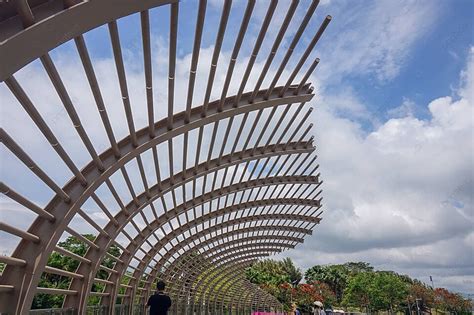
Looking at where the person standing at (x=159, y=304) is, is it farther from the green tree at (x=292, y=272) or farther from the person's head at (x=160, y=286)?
the green tree at (x=292, y=272)

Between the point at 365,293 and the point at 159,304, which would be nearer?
the point at 159,304

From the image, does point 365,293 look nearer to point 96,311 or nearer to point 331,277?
point 331,277

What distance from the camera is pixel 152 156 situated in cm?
1148

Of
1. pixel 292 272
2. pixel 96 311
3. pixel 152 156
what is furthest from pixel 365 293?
pixel 152 156

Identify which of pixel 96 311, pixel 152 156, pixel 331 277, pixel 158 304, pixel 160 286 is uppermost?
pixel 331 277

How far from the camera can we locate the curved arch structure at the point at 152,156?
537 cm

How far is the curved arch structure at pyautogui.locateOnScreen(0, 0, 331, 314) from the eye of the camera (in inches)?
211

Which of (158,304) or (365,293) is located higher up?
(365,293)

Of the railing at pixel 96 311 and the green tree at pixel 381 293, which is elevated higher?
the green tree at pixel 381 293

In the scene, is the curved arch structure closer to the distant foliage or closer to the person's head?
the person's head

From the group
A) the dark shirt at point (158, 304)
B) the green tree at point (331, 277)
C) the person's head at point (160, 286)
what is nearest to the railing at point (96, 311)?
the dark shirt at point (158, 304)

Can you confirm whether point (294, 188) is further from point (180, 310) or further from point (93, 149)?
point (180, 310)

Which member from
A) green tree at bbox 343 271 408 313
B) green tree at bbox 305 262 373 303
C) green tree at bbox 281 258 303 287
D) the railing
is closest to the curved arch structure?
the railing

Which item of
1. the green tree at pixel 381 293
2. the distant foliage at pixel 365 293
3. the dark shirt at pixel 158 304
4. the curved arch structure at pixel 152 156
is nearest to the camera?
the curved arch structure at pixel 152 156
